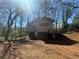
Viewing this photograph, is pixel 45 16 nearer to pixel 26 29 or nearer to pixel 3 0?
pixel 26 29

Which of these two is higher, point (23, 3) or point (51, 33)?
point (23, 3)

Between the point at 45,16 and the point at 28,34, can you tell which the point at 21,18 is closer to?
the point at 28,34

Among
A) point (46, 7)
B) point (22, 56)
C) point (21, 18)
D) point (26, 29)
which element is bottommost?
point (22, 56)

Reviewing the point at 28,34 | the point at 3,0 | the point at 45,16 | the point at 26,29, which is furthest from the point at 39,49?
the point at 45,16

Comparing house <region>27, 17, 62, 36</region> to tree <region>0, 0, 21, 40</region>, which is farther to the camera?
house <region>27, 17, 62, 36</region>

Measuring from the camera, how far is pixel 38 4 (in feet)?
75.8

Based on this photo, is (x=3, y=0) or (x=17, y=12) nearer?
(x=3, y=0)

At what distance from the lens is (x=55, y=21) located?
2880 centimetres

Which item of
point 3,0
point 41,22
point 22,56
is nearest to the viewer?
point 22,56

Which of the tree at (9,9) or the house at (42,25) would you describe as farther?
the house at (42,25)

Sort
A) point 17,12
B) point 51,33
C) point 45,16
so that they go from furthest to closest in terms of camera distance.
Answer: point 45,16 → point 51,33 → point 17,12

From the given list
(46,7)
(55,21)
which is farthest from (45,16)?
(46,7)

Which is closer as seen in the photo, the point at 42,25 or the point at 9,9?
the point at 9,9

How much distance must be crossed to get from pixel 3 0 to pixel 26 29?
7694 millimetres
